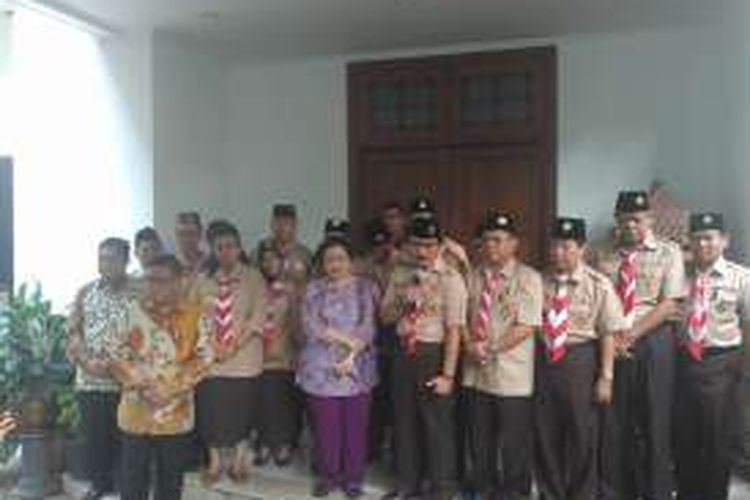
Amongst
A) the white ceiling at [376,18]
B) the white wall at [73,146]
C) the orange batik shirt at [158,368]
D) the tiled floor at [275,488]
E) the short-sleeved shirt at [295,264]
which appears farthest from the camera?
the white wall at [73,146]

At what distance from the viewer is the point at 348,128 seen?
641 cm

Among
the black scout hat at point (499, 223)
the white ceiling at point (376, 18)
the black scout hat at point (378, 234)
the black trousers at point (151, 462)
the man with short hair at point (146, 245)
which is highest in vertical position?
the white ceiling at point (376, 18)

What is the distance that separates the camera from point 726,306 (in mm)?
4055

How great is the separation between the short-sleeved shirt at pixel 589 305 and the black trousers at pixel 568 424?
0.21 feet

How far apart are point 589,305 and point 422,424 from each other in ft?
3.26

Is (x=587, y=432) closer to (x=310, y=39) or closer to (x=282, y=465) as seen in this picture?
(x=282, y=465)

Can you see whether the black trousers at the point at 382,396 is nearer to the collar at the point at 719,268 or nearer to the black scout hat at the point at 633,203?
the black scout hat at the point at 633,203

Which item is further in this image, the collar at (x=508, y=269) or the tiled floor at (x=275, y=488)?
the tiled floor at (x=275, y=488)

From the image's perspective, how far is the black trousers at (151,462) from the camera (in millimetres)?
3994

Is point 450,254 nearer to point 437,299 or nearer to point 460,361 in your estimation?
point 437,299

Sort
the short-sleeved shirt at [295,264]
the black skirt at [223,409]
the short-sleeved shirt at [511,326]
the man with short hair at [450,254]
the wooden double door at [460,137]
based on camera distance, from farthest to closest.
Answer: the wooden double door at [460,137] → the short-sleeved shirt at [295,264] → the black skirt at [223,409] → the man with short hair at [450,254] → the short-sleeved shirt at [511,326]

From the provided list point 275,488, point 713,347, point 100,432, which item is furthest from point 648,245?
point 100,432

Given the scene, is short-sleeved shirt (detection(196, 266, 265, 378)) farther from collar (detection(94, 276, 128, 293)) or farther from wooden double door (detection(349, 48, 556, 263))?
wooden double door (detection(349, 48, 556, 263))

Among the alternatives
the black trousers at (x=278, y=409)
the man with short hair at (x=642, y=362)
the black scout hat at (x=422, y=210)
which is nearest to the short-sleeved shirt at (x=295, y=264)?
the black trousers at (x=278, y=409)
